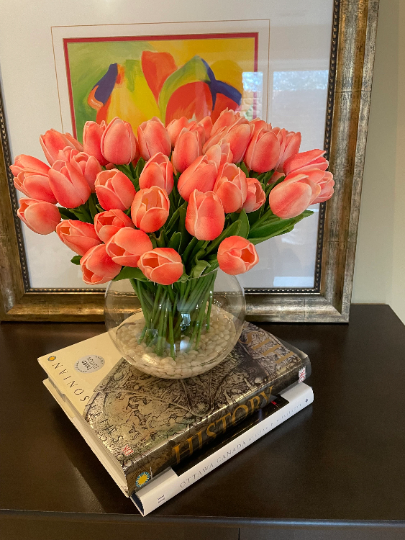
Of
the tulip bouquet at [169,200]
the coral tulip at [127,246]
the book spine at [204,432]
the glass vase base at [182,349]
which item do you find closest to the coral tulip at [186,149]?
the tulip bouquet at [169,200]

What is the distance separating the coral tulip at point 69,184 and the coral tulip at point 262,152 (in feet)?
0.58

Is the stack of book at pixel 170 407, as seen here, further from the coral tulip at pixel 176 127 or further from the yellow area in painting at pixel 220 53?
the yellow area in painting at pixel 220 53

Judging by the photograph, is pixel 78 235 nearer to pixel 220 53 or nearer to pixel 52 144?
pixel 52 144

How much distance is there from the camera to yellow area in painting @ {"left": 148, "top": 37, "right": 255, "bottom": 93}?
66 cm

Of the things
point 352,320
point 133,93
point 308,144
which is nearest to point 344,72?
point 308,144

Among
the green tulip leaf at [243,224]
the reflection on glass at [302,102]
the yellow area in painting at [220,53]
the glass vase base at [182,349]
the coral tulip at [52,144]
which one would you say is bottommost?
the glass vase base at [182,349]

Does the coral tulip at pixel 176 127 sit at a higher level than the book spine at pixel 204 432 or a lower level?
higher

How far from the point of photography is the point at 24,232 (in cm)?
78

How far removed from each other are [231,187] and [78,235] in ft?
0.51

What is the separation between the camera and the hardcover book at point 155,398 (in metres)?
0.47

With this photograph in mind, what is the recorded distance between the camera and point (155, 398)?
53 cm

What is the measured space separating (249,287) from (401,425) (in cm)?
35

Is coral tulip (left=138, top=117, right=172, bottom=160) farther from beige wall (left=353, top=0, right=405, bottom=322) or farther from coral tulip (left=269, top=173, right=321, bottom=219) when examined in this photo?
beige wall (left=353, top=0, right=405, bottom=322)

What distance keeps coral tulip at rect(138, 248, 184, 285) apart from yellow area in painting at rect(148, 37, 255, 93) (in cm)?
43
